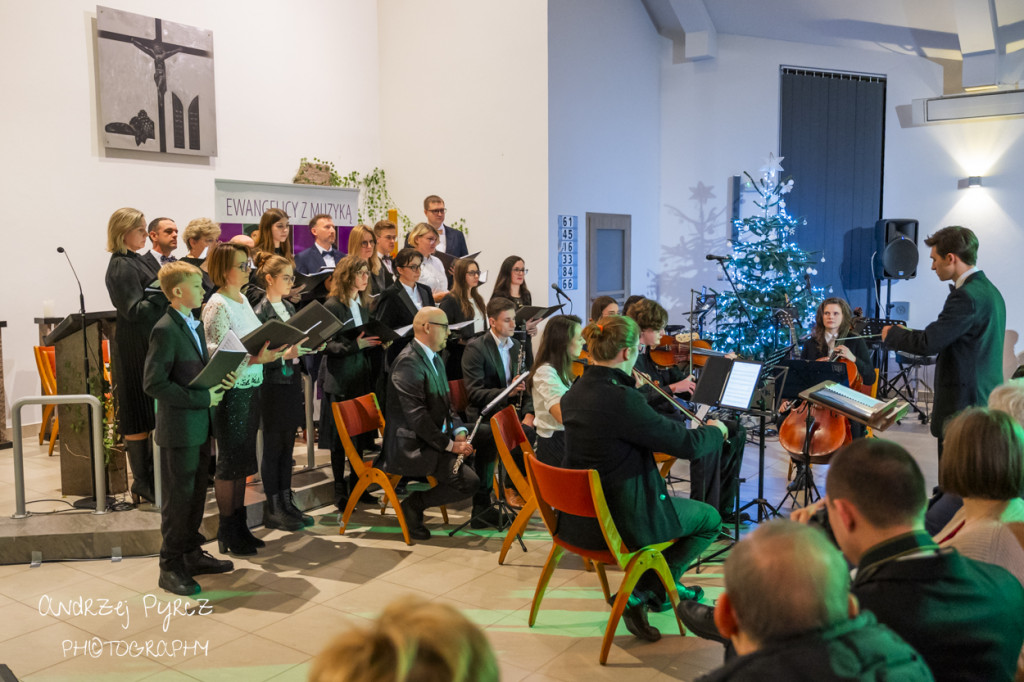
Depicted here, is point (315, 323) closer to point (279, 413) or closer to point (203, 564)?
point (279, 413)

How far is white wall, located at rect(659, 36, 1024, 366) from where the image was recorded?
991 centimetres

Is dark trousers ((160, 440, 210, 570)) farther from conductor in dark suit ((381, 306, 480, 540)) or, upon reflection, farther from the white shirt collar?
the white shirt collar

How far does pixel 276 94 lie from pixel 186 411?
603 cm

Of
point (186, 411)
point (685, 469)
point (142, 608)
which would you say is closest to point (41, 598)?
point (142, 608)

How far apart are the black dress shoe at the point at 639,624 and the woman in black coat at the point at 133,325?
3113 millimetres

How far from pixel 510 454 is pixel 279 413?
143cm

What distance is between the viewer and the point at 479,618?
12.6ft

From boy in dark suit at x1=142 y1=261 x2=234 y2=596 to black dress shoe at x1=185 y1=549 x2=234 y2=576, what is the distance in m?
0.11

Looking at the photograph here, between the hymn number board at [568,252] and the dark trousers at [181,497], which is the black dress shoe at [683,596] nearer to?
the dark trousers at [181,497]

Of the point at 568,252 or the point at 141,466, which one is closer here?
the point at 141,466

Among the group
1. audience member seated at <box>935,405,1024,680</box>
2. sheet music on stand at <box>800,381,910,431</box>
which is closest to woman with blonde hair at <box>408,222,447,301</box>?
sheet music on stand at <box>800,381,910,431</box>

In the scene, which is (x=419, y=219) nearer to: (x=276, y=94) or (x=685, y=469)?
(x=276, y=94)

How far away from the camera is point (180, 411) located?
3998 millimetres

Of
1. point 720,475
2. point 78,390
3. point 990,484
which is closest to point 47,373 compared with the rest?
point 78,390
